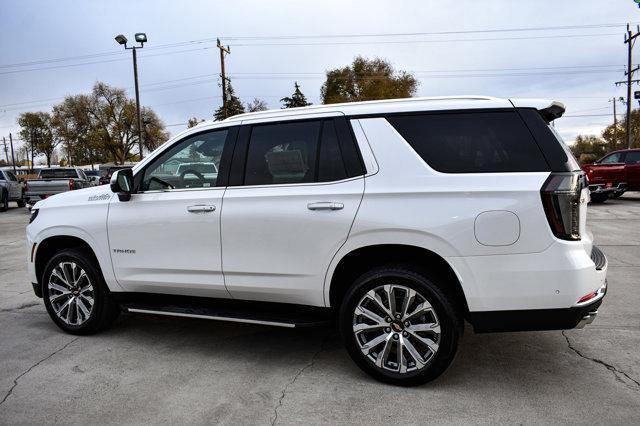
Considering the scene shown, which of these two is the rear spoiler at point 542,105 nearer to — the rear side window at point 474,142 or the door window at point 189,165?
the rear side window at point 474,142

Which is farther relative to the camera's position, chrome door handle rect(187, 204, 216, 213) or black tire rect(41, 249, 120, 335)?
black tire rect(41, 249, 120, 335)

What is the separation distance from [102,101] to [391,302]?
251 feet

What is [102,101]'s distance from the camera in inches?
2813

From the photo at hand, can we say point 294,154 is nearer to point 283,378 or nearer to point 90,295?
point 283,378

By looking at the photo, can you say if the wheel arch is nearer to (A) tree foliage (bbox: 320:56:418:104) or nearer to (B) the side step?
(B) the side step

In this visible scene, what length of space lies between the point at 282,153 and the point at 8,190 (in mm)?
21987


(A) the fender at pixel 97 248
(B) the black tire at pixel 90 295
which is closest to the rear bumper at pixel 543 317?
(A) the fender at pixel 97 248

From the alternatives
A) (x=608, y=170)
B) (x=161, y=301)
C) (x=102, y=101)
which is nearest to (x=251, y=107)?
(x=102, y=101)

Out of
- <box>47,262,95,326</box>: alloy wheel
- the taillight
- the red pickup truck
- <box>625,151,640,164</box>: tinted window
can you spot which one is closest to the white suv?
the taillight

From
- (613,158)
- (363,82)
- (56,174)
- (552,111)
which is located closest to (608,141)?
(363,82)

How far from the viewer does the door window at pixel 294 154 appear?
3672 mm

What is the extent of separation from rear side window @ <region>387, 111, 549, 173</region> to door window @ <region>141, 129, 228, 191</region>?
1.57 m

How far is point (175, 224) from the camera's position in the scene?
4.09 meters

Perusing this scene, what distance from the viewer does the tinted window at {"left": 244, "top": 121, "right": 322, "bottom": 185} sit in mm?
3756
